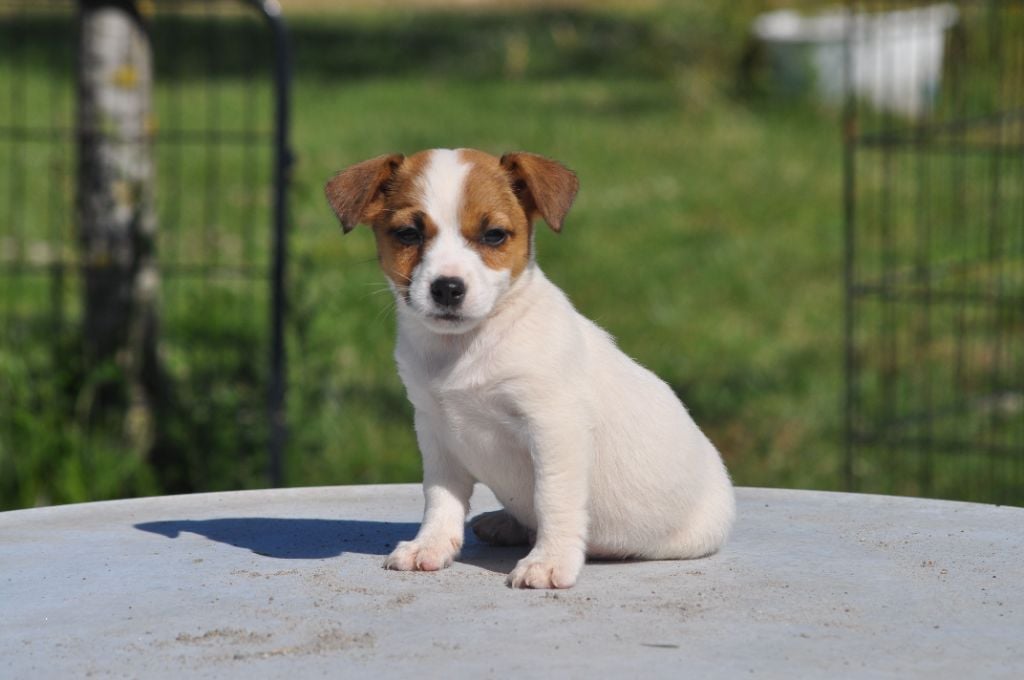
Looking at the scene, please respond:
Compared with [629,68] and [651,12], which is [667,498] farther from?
[651,12]

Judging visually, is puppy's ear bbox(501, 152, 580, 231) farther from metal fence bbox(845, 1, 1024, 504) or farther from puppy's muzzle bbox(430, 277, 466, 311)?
metal fence bbox(845, 1, 1024, 504)

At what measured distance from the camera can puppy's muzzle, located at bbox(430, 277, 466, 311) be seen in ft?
9.75

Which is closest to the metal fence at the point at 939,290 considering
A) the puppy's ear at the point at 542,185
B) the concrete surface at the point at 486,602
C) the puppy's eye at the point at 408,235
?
the concrete surface at the point at 486,602

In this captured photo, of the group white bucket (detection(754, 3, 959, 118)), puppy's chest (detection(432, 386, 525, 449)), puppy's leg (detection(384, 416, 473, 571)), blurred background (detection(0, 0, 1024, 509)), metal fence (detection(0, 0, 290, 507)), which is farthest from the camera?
white bucket (detection(754, 3, 959, 118))

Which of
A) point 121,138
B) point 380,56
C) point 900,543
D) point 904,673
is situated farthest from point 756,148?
point 904,673

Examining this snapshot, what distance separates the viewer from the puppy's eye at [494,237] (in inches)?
120

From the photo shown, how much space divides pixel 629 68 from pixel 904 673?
13299 mm

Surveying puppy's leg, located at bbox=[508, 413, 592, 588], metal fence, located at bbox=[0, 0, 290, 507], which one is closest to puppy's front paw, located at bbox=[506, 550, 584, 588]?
puppy's leg, located at bbox=[508, 413, 592, 588]

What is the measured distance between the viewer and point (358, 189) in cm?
315

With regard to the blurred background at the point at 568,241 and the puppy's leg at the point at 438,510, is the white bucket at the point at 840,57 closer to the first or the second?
the blurred background at the point at 568,241

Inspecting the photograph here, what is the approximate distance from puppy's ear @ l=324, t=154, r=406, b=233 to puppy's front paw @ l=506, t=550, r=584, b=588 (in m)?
0.74

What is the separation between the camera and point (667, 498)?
325cm

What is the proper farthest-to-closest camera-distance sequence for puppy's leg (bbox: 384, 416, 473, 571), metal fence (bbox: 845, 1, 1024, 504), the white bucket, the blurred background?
the white bucket
metal fence (bbox: 845, 1, 1024, 504)
the blurred background
puppy's leg (bbox: 384, 416, 473, 571)

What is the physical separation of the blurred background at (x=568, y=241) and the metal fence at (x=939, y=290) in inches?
1.3
